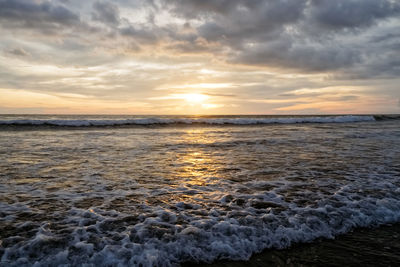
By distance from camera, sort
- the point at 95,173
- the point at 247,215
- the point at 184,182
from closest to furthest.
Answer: the point at 247,215 → the point at 184,182 → the point at 95,173

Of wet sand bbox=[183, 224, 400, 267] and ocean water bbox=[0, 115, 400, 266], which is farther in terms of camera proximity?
ocean water bbox=[0, 115, 400, 266]

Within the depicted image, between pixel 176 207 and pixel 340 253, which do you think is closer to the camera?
pixel 340 253

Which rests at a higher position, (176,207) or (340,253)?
(176,207)

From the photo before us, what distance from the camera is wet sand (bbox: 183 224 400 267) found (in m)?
2.93

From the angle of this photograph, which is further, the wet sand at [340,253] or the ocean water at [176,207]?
the ocean water at [176,207]

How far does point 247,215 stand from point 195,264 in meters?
1.31

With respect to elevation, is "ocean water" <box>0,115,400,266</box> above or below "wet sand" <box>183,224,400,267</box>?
above

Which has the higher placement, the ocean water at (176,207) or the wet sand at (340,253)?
the ocean water at (176,207)

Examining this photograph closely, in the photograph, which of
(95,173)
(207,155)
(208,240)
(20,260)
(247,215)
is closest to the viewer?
(20,260)

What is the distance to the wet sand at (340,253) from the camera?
2932mm

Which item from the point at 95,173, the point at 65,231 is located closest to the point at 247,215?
the point at 65,231

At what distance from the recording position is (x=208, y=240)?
3295 millimetres

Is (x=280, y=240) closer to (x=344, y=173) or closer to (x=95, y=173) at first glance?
(x=344, y=173)

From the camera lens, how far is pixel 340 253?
3113mm
